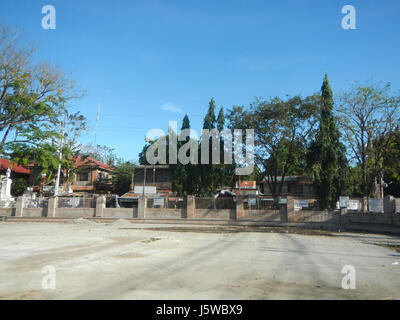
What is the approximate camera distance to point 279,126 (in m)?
26.6

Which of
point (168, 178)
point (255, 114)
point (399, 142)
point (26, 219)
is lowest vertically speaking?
point (26, 219)

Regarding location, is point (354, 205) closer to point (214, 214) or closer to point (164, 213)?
point (214, 214)

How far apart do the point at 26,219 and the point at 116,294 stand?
25.3 metres

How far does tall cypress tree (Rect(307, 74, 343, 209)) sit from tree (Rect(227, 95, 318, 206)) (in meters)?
1.00

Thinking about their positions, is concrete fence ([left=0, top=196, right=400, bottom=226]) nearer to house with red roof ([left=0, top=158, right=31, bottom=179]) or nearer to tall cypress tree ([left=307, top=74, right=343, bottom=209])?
tall cypress tree ([left=307, top=74, right=343, bottom=209])

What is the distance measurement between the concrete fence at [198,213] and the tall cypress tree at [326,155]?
15.7 ft

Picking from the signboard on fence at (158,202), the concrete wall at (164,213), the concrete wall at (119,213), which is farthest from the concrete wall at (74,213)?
the signboard on fence at (158,202)

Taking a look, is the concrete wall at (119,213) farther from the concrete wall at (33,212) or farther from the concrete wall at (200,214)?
the concrete wall at (33,212)

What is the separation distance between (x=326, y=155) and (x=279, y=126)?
5584mm

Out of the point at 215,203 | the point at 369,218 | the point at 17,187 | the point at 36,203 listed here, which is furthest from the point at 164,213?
the point at 17,187

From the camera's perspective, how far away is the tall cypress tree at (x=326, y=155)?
27.0m
